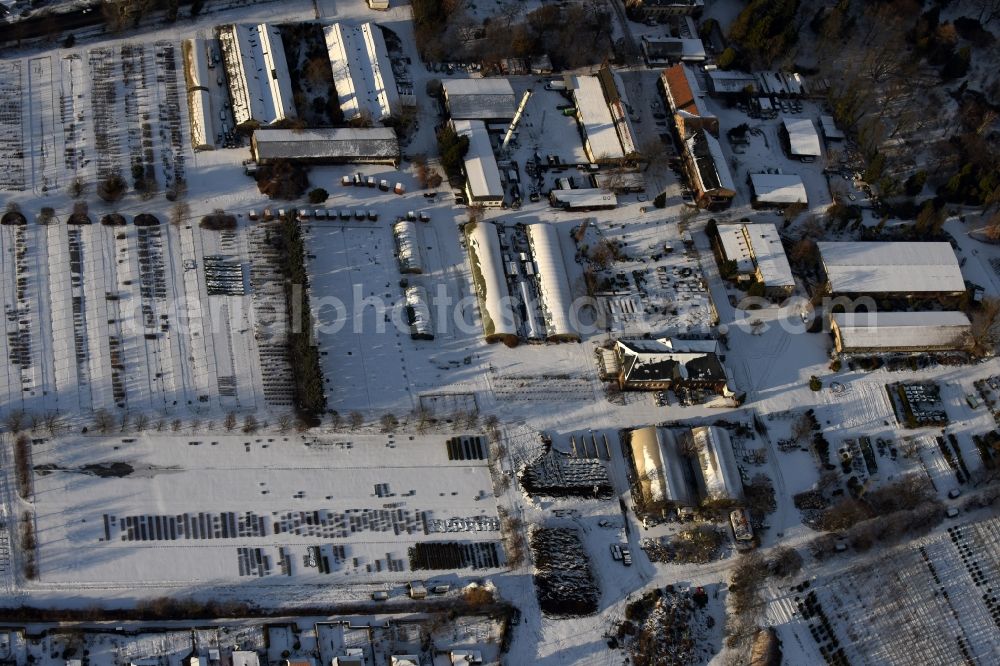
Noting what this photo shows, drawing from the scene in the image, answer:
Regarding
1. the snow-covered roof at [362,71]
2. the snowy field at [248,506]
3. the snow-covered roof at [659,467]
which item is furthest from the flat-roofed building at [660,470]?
the snow-covered roof at [362,71]

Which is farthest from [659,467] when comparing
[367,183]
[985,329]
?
[367,183]

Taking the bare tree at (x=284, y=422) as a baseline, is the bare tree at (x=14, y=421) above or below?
above

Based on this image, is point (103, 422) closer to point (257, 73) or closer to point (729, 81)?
point (257, 73)

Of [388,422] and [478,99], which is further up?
[478,99]

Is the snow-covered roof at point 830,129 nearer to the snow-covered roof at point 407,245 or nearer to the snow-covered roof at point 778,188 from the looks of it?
the snow-covered roof at point 778,188

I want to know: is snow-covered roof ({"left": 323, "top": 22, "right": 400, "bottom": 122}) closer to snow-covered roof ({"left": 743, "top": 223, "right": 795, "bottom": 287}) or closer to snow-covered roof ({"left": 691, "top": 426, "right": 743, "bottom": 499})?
snow-covered roof ({"left": 743, "top": 223, "right": 795, "bottom": 287})

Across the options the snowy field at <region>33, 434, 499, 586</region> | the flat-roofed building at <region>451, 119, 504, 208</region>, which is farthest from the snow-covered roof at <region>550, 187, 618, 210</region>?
the snowy field at <region>33, 434, 499, 586</region>
